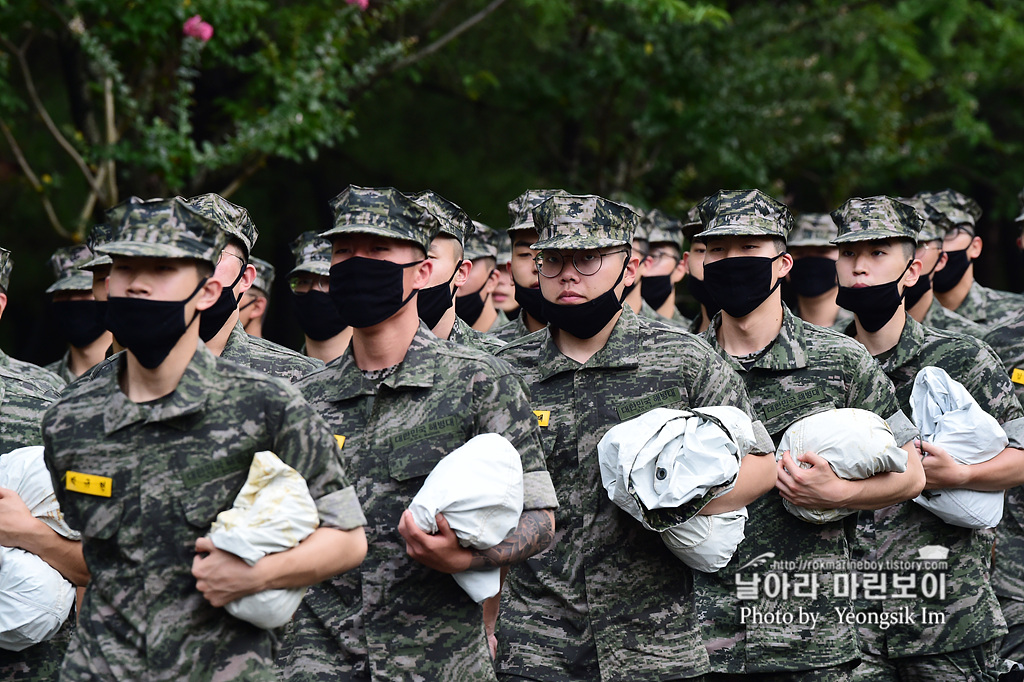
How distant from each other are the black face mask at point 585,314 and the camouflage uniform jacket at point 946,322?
3209mm

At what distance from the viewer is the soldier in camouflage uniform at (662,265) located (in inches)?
397

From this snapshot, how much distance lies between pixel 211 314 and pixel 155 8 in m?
5.16

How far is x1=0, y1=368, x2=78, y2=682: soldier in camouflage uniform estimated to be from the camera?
461 centimetres

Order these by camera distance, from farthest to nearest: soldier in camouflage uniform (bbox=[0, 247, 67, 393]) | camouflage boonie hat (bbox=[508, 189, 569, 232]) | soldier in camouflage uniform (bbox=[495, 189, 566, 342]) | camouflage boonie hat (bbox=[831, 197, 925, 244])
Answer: camouflage boonie hat (bbox=[508, 189, 569, 232]), soldier in camouflage uniform (bbox=[495, 189, 566, 342]), camouflage boonie hat (bbox=[831, 197, 925, 244]), soldier in camouflage uniform (bbox=[0, 247, 67, 393])

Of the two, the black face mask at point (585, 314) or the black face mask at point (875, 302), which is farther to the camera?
the black face mask at point (875, 302)

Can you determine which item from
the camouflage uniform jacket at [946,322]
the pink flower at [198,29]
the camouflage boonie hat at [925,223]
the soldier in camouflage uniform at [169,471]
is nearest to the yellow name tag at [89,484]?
the soldier in camouflage uniform at [169,471]

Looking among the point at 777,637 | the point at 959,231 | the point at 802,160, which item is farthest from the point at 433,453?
the point at 802,160

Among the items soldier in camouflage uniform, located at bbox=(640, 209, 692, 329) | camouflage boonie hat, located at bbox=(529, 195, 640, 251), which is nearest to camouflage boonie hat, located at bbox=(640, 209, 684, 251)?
soldier in camouflage uniform, located at bbox=(640, 209, 692, 329)

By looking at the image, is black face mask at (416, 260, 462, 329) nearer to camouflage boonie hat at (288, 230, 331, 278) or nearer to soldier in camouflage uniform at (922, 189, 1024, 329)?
camouflage boonie hat at (288, 230, 331, 278)

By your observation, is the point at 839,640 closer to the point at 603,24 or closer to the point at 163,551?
the point at 163,551

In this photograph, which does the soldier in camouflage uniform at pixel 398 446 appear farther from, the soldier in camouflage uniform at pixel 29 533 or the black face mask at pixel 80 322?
the black face mask at pixel 80 322

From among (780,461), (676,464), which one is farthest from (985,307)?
(676,464)

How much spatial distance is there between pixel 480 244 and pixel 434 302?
2.41 m

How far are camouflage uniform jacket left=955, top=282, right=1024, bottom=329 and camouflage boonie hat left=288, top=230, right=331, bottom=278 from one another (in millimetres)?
4950
